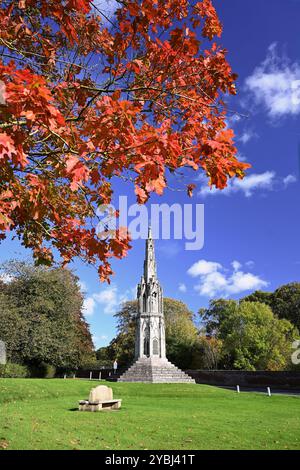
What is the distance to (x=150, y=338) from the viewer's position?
37.8 m

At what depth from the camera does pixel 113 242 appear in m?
4.61

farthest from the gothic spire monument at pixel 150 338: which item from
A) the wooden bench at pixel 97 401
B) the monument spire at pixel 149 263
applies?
the wooden bench at pixel 97 401

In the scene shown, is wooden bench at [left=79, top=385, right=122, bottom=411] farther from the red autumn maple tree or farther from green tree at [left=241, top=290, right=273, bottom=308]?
green tree at [left=241, top=290, right=273, bottom=308]

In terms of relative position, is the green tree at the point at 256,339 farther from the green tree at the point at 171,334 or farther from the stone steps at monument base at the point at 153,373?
the stone steps at monument base at the point at 153,373

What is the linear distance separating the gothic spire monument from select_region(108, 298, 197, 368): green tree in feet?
27.9

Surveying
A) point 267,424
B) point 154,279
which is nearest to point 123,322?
point 154,279

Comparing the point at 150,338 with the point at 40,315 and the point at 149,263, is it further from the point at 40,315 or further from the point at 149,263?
the point at 40,315

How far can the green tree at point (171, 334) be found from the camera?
4606cm

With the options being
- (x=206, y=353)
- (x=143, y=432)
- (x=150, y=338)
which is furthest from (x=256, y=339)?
→ (x=143, y=432)

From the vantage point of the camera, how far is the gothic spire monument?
3338 cm

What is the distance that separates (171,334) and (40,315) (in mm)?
19437

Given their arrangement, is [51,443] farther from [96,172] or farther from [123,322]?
[123,322]

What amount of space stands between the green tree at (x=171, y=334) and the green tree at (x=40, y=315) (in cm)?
1298

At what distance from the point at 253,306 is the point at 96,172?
132 feet
